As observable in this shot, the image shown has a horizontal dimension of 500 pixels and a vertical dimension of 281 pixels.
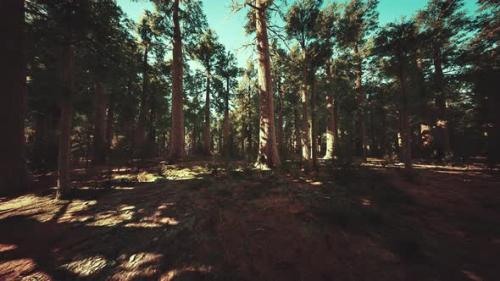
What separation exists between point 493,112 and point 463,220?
441 inches

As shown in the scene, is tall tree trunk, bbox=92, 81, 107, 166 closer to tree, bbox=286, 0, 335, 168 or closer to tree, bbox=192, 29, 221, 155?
tree, bbox=192, 29, 221, 155

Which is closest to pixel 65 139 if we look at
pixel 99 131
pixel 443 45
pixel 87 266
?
pixel 87 266

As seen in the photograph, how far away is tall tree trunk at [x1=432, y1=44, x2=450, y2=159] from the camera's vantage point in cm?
1408

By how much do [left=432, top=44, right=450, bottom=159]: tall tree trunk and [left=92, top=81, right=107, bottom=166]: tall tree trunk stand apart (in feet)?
74.4

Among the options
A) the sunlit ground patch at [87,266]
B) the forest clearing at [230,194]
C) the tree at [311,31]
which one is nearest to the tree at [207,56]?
the forest clearing at [230,194]

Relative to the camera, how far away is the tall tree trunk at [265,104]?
8.74m

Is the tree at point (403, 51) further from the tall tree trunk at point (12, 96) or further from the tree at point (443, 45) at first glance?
the tall tree trunk at point (12, 96)

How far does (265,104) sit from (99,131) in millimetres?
11560

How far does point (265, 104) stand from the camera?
29.1 feet

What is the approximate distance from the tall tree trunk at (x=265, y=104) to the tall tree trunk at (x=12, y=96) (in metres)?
8.73

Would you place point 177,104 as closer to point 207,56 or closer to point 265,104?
point 265,104

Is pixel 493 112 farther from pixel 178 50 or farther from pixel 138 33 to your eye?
pixel 138 33

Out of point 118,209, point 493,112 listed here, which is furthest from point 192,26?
point 493,112

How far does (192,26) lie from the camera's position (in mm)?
12367
